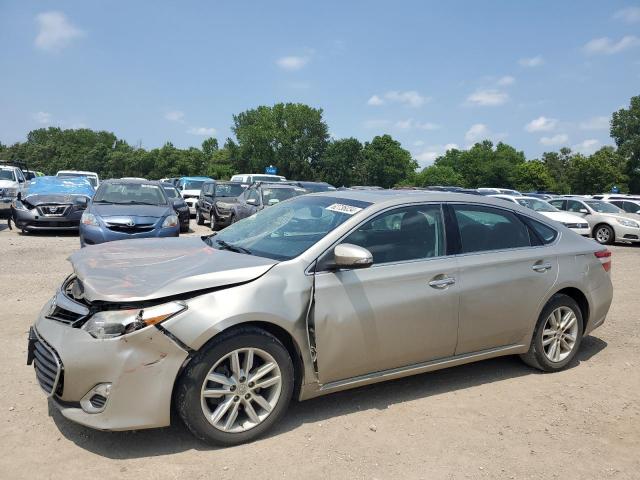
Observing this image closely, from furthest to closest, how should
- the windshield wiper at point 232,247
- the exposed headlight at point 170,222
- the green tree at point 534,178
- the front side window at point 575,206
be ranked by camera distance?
the green tree at point 534,178, the front side window at point 575,206, the exposed headlight at point 170,222, the windshield wiper at point 232,247

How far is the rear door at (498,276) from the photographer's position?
420 cm

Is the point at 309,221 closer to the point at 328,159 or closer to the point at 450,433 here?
the point at 450,433

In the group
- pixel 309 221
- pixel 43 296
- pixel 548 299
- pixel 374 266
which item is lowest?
pixel 43 296

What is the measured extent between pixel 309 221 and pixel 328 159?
86.0 m

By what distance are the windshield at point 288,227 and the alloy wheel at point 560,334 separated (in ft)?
6.90

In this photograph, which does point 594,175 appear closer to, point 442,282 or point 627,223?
point 627,223

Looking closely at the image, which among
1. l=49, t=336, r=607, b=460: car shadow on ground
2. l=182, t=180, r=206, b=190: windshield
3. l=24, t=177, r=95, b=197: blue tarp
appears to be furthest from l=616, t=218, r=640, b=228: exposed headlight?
l=182, t=180, r=206, b=190: windshield

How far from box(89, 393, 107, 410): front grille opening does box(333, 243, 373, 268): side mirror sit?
1633 mm

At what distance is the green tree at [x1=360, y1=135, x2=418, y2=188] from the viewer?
3703 inches

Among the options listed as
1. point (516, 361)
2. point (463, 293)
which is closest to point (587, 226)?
point (516, 361)

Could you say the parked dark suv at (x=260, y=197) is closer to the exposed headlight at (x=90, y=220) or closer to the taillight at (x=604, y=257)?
the exposed headlight at (x=90, y=220)

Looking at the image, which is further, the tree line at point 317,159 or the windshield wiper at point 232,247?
the tree line at point 317,159

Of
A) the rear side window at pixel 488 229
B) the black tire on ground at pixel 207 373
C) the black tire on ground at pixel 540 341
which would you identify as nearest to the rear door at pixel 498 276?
the rear side window at pixel 488 229

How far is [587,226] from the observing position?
16984 millimetres
